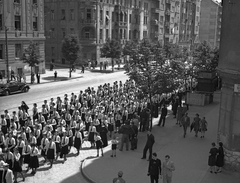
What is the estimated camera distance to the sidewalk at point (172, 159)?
13.8m

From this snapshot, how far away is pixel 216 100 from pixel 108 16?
37.8 metres

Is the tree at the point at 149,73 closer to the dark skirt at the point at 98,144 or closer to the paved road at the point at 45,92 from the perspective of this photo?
the dark skirt at the point at 98,144

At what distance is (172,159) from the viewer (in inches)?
627

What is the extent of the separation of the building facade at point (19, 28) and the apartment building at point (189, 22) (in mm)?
64808

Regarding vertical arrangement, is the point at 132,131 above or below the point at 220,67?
below

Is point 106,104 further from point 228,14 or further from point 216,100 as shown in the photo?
point 216,100

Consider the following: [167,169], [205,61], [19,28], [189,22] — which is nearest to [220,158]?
[167,169]

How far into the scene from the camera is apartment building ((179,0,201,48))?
10365cm

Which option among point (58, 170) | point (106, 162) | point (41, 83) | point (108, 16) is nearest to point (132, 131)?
point (106, 162)

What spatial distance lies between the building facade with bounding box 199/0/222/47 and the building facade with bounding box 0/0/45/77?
75159mm

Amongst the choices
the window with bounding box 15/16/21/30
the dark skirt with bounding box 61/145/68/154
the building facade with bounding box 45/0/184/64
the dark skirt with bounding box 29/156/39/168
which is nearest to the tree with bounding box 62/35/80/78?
the window with bounding box 15/16/21/30

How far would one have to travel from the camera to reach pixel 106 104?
907 inches

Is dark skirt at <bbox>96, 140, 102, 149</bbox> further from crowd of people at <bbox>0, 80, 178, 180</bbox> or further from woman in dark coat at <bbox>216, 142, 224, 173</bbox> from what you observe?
woman in dark coat at <bbox>216, 142, 224, 173</bbox>

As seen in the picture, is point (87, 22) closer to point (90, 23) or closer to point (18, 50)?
point (90, 23)
